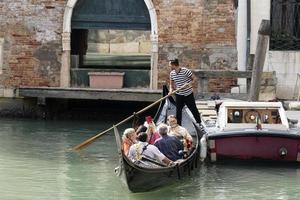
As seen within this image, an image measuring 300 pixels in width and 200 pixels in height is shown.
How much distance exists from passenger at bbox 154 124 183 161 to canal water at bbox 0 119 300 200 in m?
0.32

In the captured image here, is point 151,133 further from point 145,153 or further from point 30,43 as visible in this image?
point 30,43

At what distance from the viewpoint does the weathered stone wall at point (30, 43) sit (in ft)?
49.1

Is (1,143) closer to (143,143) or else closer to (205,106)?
(205,106)

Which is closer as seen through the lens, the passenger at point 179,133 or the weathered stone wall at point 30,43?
the passenger at point 179,133

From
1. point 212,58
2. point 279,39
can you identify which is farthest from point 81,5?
point 279,39

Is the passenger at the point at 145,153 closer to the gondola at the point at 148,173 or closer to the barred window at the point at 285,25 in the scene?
the gondola at the point at 148,173

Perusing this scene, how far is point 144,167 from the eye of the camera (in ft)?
26.6

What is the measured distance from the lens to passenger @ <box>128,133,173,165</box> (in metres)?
8.42

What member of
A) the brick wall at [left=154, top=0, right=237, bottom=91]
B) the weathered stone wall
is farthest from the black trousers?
the weathered stone wall

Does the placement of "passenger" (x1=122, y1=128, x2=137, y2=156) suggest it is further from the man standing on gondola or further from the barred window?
the barred window

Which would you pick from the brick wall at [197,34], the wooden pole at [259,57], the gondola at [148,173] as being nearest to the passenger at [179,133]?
the gondola at [148,173]

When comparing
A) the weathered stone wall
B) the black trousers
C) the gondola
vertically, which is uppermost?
the weathered stone wall

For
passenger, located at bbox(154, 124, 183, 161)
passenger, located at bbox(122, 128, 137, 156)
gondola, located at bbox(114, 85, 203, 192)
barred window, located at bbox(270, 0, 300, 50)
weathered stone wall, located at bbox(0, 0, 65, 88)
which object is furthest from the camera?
weathered stone wall, located at bbox(0, 0, 65, 88)

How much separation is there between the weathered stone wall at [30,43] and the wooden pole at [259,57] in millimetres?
4040
